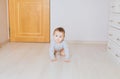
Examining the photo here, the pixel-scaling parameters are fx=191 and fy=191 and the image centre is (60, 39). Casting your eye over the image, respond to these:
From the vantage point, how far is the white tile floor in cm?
193

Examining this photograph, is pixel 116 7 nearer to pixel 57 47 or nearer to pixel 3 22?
pixel 57 47

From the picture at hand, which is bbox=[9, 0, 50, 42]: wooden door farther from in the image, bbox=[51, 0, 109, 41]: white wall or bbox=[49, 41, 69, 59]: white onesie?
bbox=[49, 41, 69, 59]: white onesie

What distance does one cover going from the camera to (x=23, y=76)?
1.88m

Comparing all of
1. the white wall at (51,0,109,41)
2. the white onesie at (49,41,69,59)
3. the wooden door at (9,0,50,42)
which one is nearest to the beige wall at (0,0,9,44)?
the wooden door at (9,0,50,42)

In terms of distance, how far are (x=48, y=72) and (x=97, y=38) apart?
188 cm

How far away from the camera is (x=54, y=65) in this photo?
2260 millimetres

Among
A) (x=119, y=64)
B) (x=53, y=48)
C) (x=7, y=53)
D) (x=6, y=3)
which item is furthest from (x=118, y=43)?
(x=6, y=3)

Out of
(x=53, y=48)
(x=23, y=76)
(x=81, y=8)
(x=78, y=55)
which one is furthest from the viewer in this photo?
(x=81, y=8)

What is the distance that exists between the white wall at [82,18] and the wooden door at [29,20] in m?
0.17

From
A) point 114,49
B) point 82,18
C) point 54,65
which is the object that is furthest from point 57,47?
point 82,18

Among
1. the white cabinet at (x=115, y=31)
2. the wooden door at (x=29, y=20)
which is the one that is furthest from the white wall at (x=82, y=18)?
the white cabinet at (x=115, y=31)

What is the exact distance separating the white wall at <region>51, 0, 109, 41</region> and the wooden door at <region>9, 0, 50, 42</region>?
0.17m

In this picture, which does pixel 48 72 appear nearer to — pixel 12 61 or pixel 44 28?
pixel 12 61

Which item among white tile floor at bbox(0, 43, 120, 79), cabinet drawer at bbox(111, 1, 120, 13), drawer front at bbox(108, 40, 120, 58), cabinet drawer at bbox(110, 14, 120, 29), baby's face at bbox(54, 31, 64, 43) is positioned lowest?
white tile floor at bbox(0, 43, 120, 79)
